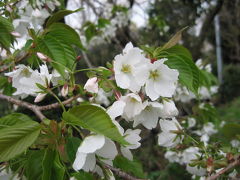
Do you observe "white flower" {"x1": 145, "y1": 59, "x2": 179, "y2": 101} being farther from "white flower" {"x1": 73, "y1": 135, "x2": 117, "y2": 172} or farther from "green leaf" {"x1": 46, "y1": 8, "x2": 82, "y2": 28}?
"green leaf" {"x1": 46, "y1": 8, "x2": 82, "y2": 28}

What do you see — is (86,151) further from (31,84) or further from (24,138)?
(31,84)

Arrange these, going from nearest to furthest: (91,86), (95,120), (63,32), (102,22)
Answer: (95,120) < (91,86) < (63,32) < (102,22)

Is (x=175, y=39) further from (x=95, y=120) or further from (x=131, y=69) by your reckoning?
(x=95, y=120)

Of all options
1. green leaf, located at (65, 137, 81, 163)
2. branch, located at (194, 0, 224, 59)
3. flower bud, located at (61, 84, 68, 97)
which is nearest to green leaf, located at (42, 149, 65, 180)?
green leaf, located at (65, 137, 81, 163)

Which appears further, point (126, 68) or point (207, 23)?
point (207, 23)

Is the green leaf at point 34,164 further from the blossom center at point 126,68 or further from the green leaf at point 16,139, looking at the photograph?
the blossom center at point 126,68

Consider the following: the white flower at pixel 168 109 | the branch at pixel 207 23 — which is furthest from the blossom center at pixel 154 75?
the branch at pixel 207 23

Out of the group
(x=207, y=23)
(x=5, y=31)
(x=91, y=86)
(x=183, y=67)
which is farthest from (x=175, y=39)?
(x=207, y=23)
